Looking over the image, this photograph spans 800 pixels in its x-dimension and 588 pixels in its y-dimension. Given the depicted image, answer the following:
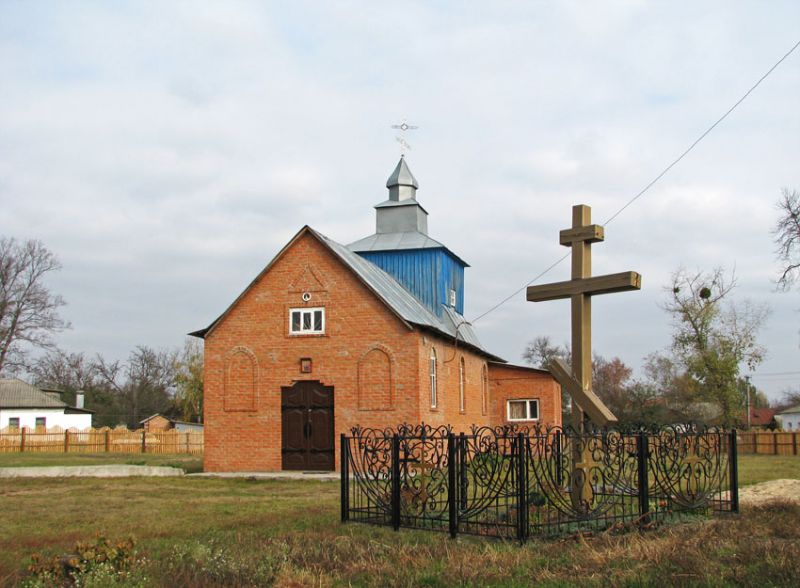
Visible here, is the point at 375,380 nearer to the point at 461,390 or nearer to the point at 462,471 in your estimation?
the point at 461,390

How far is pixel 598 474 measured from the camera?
10.2 m

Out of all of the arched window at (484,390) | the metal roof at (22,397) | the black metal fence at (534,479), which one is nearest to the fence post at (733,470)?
the black metal fence at (534,479)

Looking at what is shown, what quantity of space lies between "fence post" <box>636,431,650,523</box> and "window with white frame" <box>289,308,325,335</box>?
538 inches

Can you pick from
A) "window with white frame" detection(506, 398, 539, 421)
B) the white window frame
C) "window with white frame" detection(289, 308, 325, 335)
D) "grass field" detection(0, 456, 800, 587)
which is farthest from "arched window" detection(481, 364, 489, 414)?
"grass field" detection(0, 456, 800, 587)

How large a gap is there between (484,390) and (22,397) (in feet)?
126

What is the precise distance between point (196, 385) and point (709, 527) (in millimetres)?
55919

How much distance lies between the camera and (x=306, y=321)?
22.9 m

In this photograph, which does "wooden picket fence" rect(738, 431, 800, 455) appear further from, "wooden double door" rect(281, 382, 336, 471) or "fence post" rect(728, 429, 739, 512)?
"fence post" rect(728, 429, 739, 512)

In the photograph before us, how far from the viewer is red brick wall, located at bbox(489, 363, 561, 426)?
31.9 metres

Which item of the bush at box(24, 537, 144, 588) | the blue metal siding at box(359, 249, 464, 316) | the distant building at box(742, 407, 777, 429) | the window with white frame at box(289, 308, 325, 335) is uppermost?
the blue metal siding at box(359, 249, 464, 316)

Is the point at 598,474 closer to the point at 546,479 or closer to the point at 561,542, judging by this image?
the point at 546,479

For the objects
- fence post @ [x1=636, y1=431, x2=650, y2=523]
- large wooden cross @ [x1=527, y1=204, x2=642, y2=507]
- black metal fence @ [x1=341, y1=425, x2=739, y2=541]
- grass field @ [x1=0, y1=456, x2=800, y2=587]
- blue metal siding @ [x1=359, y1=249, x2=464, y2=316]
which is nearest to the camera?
grass field @ [x1=0, y1=456, x2=800, y2=587]

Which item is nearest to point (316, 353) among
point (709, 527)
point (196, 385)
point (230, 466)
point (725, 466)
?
point (230, 466)

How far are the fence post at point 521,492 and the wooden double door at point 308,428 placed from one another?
13.9 metres
